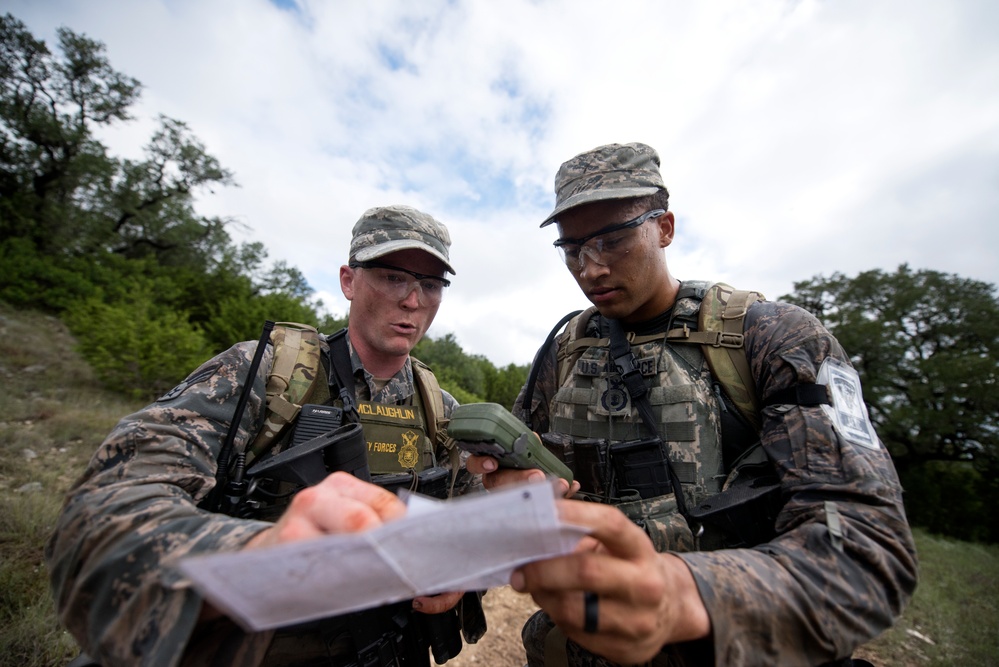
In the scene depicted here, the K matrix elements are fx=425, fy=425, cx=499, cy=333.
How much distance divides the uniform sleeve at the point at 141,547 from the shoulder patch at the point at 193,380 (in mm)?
149

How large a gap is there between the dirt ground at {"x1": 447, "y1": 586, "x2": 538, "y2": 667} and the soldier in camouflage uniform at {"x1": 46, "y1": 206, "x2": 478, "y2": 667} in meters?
2.65

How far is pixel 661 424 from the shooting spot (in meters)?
2.21

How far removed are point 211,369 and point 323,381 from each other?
58 cm

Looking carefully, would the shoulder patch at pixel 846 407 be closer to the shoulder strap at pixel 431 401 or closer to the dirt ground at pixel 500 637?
the shoulder strap at pixel 431 401

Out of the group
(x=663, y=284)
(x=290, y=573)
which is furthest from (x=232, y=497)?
(x=663, y=284)

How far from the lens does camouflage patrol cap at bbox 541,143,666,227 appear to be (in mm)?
2293

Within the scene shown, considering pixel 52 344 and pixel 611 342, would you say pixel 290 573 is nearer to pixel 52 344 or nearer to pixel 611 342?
pixel 611 342

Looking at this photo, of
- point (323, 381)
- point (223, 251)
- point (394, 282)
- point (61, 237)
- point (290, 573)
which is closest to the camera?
point (290, 573)

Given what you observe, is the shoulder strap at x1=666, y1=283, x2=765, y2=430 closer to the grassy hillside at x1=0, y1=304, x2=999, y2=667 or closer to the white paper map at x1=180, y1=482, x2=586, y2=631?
Result: the white paper map at x1=180, y1=482, x2=586, y2=631

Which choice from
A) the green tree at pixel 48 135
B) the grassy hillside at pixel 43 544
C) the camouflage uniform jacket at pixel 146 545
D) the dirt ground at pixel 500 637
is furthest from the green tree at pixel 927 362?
the green tree at pixel 48 135

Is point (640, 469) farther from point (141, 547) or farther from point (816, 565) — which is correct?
point (141, 547)

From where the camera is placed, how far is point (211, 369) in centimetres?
198

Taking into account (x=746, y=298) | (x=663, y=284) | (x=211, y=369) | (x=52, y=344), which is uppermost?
(x=52, y=344)

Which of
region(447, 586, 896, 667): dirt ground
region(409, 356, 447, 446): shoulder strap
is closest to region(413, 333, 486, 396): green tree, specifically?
region(447, 586, 896, 667): dirt ground
